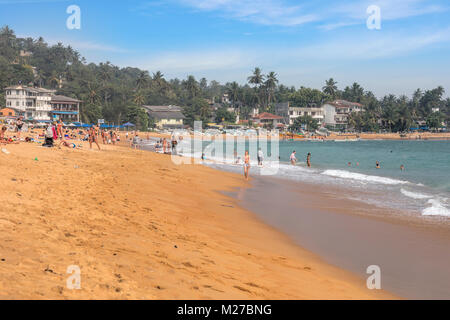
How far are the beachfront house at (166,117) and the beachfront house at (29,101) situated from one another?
27599mm

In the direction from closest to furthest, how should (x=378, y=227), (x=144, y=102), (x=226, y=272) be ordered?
(x=226, y=272) → (x=378, y=227) → (x=144, y=102)

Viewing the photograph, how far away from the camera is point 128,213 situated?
9.30 metres

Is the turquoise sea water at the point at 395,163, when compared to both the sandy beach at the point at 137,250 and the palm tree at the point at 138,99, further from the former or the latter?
the palm tree at the point at 138,99

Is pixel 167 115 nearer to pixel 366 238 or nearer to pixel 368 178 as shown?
pixel 368 178

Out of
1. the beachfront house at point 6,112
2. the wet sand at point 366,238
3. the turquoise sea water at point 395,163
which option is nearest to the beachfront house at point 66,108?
the beachfront house at point 6,112

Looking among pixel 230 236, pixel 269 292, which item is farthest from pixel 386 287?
pixel 230 236

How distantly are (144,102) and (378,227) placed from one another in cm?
10819

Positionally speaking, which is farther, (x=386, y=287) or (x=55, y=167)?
(x=55, y=167)

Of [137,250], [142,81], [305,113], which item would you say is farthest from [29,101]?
[137,250]

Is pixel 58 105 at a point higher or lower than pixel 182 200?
higher

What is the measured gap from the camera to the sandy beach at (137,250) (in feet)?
15.8

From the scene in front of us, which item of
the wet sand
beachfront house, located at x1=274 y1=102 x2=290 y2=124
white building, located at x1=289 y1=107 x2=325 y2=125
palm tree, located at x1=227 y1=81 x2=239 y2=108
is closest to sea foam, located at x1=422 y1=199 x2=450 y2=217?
the wet sand
